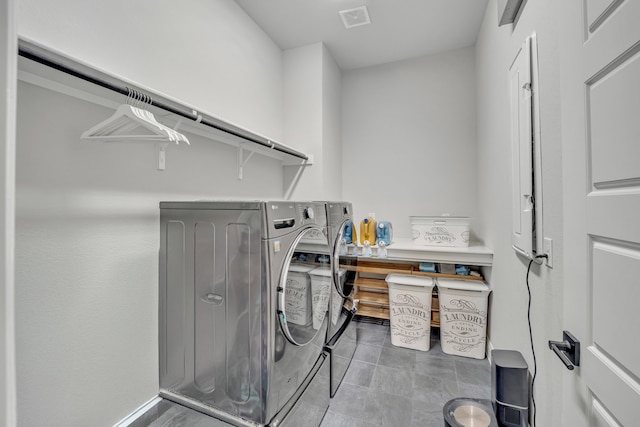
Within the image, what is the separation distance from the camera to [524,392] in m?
1.28

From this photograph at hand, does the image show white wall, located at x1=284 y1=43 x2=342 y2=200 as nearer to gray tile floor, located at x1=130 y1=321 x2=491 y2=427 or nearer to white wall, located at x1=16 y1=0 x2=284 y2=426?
white wall, located at x1=16 y1=0 x2=284 y2=426

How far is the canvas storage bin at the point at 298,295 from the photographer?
4.16 ft

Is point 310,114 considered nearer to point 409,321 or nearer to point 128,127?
point 128,127

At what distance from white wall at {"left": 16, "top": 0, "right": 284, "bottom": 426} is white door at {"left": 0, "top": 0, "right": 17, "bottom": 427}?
0.77 meters

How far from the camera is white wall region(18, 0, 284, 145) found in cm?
113

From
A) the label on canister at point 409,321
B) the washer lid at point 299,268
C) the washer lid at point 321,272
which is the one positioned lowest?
the label on canister at point 409,321

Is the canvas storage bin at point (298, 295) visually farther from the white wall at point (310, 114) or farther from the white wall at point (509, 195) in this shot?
the white wall at point (310, 114)

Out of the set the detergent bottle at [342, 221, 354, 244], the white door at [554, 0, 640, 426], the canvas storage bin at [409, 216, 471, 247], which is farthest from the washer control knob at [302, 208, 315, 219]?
the canvas storage bin at [409, 216, 471, 247]

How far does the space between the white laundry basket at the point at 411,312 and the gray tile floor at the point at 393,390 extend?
85mm

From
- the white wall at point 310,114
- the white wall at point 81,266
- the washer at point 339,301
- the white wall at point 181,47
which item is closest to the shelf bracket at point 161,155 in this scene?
the white wall at point 81,266

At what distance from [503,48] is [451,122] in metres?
1.21

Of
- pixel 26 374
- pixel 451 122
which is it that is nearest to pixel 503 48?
pixel 451 122

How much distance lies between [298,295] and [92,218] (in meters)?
1.00

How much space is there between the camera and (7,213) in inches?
17.8
